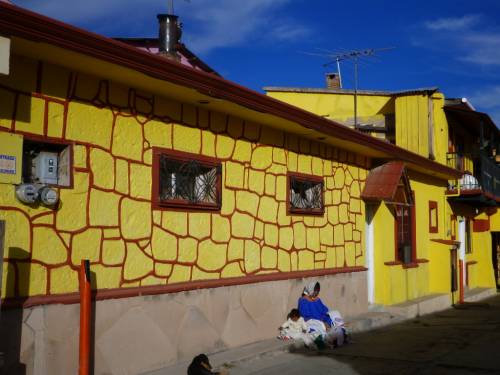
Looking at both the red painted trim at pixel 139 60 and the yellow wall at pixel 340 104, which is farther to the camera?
the yellow wall at pixel 340 104

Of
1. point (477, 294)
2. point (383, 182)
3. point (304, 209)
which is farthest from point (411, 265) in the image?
point (477, 294)

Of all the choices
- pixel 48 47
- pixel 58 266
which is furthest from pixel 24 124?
pixel 58 266

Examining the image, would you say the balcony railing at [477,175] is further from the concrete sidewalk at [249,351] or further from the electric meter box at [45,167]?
the electric meter box at [45,167]

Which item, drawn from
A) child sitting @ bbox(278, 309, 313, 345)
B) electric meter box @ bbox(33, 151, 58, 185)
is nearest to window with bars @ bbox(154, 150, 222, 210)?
electric meter box @ bbox(33, 151, 58, 185)

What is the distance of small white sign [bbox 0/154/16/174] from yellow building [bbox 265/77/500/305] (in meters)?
8.16

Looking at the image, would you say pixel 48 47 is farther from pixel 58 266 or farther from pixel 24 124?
pixel 58 266

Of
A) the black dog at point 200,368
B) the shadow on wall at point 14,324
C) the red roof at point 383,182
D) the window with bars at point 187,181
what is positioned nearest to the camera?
the shadow on wall at point 14,324

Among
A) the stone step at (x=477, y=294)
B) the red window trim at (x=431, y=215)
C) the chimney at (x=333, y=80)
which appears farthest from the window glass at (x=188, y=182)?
the chimney at (x=333, y=80)

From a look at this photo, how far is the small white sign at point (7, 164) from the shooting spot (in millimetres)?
5609

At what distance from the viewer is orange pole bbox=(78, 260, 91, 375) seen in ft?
19.5

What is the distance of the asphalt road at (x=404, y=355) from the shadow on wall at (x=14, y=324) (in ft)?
Answer: 8.73

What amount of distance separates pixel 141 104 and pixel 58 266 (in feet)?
7.09

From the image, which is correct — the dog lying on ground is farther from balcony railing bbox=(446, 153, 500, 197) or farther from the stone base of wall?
balcony railing bbox=(446, 153, 500, 197)

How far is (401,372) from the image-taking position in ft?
24.9
